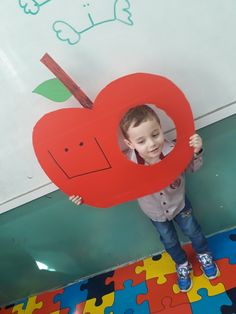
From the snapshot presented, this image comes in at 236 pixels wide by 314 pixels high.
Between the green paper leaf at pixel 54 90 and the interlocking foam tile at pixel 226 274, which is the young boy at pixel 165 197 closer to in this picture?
the interlocking foam tile at pixel 226 274

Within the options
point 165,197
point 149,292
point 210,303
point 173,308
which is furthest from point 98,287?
point 165,197

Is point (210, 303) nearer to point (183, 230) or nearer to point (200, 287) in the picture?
point (200, 287)

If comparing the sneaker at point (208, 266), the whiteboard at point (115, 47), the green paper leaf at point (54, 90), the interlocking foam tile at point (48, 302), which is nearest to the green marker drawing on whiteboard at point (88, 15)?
the whiteboard at point (115, 47)

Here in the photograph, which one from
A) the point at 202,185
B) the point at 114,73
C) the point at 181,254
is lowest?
the point at 181,254

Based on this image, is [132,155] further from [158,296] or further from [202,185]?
[158,296]

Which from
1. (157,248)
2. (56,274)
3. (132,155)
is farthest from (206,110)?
(56,274)

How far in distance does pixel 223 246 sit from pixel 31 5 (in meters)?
0.93

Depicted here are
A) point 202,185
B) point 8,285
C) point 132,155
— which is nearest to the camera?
point 132,155

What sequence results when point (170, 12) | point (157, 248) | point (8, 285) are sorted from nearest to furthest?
point (170, 12), point (157, 248), point (8, 285)

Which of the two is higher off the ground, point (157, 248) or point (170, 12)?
point (170, 12)

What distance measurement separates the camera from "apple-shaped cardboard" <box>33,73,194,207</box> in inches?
27.4

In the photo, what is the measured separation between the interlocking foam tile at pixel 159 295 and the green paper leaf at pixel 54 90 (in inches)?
28.7

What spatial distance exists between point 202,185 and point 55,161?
497 mm

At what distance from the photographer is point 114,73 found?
0.78 metres
